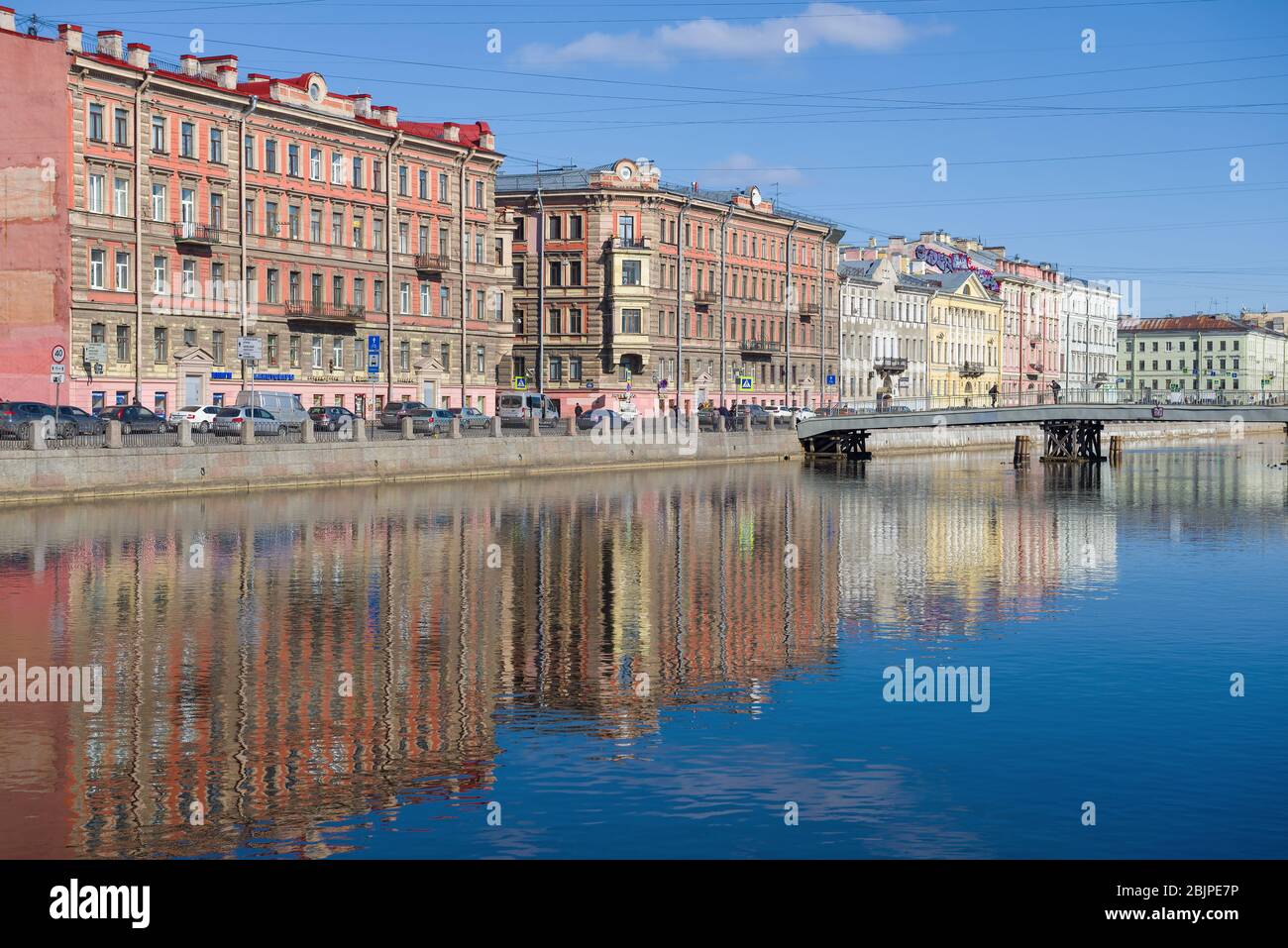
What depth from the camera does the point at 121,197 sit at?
6575cm

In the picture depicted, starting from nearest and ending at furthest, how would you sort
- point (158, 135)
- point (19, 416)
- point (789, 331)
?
point (19, 416) → point (158, 135) → point (789, 331)

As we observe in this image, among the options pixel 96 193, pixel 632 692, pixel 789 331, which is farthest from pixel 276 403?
pixel 789 331

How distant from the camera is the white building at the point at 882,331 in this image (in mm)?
125688

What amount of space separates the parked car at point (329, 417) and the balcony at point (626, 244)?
28352 millimetres

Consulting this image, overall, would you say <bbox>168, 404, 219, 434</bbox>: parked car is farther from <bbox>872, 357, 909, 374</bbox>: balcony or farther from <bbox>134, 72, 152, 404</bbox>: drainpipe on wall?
<bbox>872, 357, 909, 374</bbox>: balcony

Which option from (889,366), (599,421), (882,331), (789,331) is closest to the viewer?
(599,421)

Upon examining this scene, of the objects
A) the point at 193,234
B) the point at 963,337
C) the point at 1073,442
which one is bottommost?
the point at 1073,442

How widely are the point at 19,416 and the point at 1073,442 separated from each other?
5761 centimetres

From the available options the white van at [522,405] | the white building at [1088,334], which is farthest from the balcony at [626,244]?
the white building at [1088,334]

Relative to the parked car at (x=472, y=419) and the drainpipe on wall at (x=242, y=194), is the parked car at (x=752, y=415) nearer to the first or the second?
the parked car at (x=472, y=419)

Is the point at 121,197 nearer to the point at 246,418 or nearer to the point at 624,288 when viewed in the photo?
the point at 246,418
